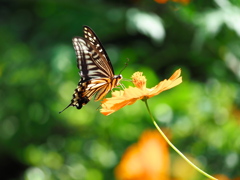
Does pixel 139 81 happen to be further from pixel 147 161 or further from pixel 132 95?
pixel 147 161

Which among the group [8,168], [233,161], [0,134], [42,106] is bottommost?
[8,168]

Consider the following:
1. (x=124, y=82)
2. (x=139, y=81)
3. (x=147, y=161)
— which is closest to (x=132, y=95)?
(x=139, y=81)

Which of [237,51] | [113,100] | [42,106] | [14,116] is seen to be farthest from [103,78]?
[14,116]

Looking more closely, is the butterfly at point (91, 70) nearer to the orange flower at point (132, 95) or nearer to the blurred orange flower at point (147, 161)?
the orange flower at point (132, 95)

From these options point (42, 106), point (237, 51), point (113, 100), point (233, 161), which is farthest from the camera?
point (42, 106)

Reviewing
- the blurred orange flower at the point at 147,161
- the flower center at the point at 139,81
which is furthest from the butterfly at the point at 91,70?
the blurred orange flower at the point at 147,161

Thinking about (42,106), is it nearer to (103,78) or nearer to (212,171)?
(212,171)

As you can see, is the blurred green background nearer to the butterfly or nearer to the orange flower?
the butterfly
